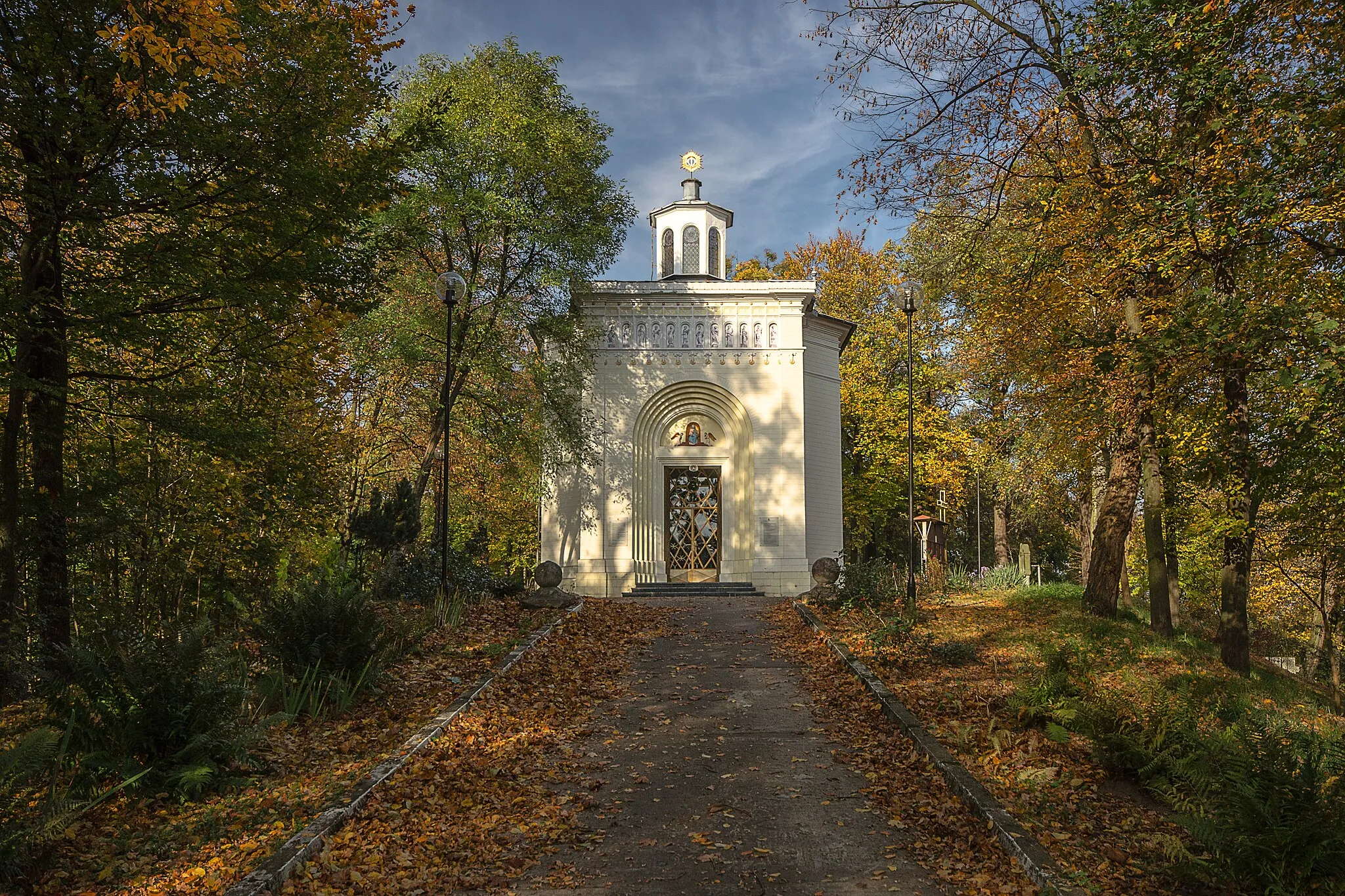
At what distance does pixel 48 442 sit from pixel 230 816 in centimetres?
444

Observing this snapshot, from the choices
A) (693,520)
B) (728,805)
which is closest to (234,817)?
(728,805)

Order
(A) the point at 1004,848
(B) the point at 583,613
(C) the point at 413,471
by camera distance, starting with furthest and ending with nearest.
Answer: (C) the point at 413,471 < (B) the point at 583,613 < (A) the point at 1004,848

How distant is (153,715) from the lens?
5.74 metres

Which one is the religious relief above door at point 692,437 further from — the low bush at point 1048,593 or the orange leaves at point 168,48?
the orange leaves at point 168,48

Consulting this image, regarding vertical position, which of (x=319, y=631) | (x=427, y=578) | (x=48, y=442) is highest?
(x=48, y=442)

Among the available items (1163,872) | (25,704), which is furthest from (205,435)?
(1163,872)

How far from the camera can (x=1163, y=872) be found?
4.71 m

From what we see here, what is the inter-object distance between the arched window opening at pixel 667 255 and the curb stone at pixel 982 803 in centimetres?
1782

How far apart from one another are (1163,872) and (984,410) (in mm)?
26703

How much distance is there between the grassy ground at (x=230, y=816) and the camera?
175 inches

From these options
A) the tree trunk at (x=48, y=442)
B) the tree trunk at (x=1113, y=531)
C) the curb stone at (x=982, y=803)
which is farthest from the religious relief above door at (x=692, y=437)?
the tree trunk at (x=48, y=442)

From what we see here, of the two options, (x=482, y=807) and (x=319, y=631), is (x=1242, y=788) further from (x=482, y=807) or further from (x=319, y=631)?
(x=319, y=631)

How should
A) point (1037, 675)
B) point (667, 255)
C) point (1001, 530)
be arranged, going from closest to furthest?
point (1037, 675)
point (667, 255)
point (1001, 530)

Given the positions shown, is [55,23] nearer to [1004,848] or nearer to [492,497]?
[1004,848]
